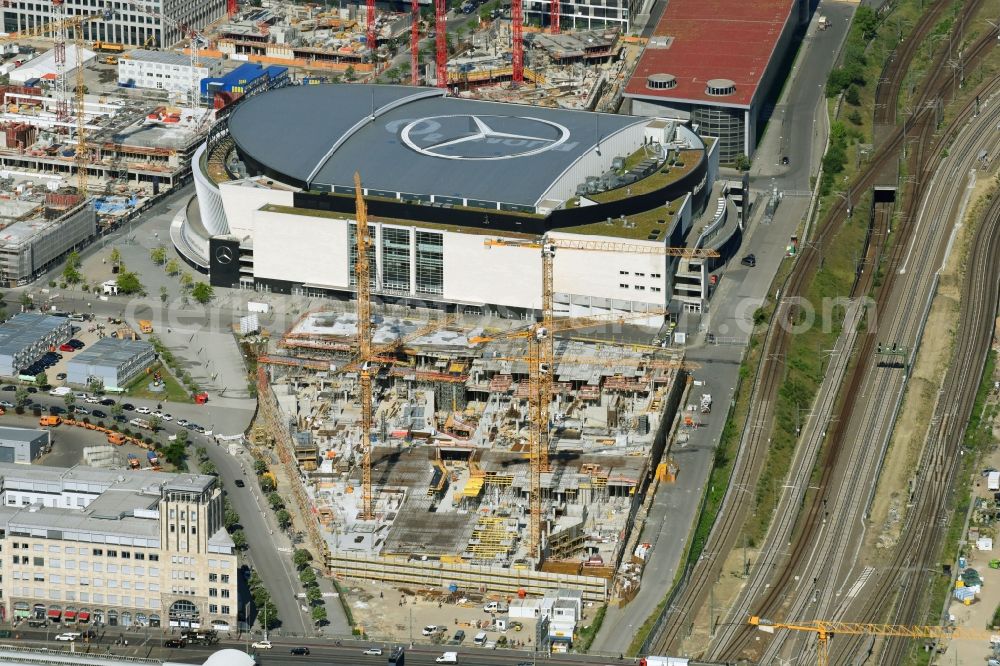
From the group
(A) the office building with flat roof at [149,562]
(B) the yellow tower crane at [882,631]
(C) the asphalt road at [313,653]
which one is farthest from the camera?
(A) the office building with flat roof at [149,562]

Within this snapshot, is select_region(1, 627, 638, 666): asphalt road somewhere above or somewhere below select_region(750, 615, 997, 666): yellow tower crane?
below

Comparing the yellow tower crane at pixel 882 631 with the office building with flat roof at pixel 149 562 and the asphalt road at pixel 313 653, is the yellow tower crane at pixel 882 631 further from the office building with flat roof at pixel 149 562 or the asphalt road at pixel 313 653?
the office building with flat roof at pixel 149 562

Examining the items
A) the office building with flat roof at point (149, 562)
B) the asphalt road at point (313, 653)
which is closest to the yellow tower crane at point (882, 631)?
the asphalt road at point (313, 653)

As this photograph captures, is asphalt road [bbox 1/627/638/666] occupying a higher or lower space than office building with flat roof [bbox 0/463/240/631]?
lower

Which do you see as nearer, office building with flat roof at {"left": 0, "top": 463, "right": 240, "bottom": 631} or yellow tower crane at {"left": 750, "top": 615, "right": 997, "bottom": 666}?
yellow tower crane at {"left": 750, "top": 615, "right": 997, "bottom": 666}

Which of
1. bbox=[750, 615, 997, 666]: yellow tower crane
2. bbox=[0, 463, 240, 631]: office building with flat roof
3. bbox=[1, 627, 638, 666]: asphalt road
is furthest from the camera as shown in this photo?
bbox=[0, 463, 240, 631]: office building with flat roof

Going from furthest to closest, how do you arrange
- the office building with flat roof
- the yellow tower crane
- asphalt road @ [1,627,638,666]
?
the office building with flat roof
the yellow tower crane
asphalt road @ [1,627,638,666]

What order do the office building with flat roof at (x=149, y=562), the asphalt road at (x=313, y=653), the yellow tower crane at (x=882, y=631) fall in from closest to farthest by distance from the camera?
the asphalt road at (x=313, y=653)
the yellow tower crane at (x=882, y=631)
the office building with flat roof at (x=149, y=562)

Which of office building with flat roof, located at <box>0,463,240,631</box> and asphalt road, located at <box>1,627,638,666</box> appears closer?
asphalt road, located at <box>1,627,638,666</box>

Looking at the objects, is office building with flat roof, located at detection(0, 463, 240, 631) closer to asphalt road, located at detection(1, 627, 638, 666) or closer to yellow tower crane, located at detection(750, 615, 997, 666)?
asphalt road, located at detection(1, 627, 638, 666)

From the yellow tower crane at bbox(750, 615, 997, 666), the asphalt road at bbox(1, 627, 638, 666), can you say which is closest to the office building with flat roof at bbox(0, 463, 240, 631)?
the asphalt road at bbox(1, 627, 638, 666)

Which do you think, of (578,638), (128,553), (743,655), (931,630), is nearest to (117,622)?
(128,553)
